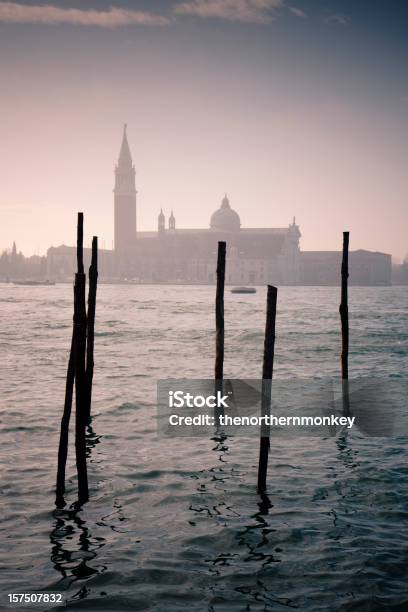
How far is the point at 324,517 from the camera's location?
5.73 metres

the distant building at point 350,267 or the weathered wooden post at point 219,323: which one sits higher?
the distant building at point 350,267

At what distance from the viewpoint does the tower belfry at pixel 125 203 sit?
420 feet

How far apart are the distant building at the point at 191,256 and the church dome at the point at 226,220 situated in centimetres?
435

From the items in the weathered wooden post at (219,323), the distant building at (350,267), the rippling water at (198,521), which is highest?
the distant building at (350,267)

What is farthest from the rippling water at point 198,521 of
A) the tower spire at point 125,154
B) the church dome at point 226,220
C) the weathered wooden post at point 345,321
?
the church dome at point 226,220

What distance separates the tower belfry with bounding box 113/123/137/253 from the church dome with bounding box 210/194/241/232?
21164mm

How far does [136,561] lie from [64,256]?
13015cm

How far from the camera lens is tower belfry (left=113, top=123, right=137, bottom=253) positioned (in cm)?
12812

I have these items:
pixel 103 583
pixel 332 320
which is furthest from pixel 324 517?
pixel 332 320

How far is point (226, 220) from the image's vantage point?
471 ft

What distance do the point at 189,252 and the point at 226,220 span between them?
1487 cm

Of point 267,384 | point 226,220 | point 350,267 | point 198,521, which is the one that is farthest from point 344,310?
point 350,267

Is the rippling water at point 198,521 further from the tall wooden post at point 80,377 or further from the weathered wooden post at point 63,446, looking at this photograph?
the tall wooden post at point 80,377

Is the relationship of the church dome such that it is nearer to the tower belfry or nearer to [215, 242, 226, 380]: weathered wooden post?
the tower belfry
